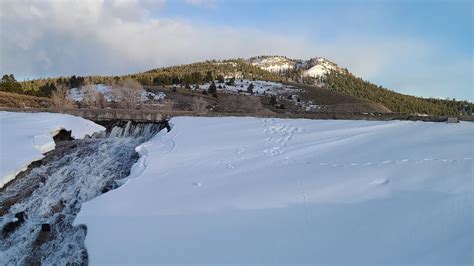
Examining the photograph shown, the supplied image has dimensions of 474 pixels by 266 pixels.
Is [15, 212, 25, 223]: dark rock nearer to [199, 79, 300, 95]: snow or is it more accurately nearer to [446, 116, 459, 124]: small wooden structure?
[446, 116, 459, 124]: small wooden structure

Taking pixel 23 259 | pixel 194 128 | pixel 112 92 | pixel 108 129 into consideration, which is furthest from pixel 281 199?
pixel 112 92

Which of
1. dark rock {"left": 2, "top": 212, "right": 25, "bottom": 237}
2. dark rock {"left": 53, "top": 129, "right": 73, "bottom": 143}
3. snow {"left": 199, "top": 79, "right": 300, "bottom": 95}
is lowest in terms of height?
dark rock {"left": 2, "top": 212, "right": 25, "bottom": 237}

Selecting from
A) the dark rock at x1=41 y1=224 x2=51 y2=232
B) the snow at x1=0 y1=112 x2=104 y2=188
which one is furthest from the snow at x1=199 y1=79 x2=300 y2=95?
the dark rock at x1=41 y1=224 x2=51 y2=232

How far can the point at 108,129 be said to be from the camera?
14.2 meters

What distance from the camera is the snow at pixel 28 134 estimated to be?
10.2m

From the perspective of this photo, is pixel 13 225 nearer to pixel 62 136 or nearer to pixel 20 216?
pixel 20 216

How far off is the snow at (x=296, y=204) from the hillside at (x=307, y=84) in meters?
49.1

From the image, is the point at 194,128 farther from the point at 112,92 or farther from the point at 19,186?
the point at 112,92

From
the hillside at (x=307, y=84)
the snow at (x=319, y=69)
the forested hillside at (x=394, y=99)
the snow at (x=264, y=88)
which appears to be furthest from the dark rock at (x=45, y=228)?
the snow at (x=319, y=69)

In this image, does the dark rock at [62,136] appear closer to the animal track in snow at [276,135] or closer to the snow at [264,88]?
the animal track in snow at [276,135]

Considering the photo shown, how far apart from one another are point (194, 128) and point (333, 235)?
7391 mm

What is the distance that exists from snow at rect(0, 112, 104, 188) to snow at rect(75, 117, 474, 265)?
301 centimetres

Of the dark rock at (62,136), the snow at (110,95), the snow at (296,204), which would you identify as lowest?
the snow at (296,204)

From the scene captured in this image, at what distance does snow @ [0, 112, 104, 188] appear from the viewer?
10.2m
